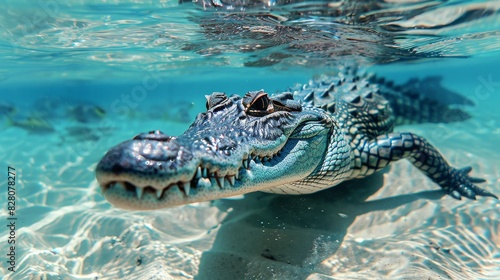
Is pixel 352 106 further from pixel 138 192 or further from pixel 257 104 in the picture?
A: pixel 138 192

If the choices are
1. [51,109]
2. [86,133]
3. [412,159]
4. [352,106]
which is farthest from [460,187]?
[51,109]

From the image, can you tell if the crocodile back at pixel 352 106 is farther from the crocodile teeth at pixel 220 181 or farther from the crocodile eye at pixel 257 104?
the crocodile teeth at pixel 220 181

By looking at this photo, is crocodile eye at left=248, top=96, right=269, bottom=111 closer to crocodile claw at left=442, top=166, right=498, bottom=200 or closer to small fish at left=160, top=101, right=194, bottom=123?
crocodile claw at left=442, top=166, right=498, bottom=200

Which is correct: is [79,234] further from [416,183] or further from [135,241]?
[416,183]

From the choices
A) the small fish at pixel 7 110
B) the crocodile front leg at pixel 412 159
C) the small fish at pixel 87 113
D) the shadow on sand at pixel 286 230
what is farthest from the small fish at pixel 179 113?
the crocodile front leg at pixel 412 159

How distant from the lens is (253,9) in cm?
529

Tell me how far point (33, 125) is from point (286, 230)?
927 cm

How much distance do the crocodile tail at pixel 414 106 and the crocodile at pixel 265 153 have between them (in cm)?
147

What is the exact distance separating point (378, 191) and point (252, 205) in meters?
1.54

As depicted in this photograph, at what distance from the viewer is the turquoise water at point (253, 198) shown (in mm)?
2549

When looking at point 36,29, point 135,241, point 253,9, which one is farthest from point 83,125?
point 135,241

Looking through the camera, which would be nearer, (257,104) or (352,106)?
(257,104)

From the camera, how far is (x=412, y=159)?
3600 millimetres

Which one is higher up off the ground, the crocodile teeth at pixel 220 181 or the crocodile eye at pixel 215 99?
the crocodile eye at pixel 215 99
